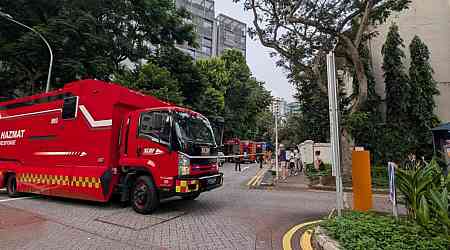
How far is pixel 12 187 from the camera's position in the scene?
33.7 ft

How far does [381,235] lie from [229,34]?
225ft

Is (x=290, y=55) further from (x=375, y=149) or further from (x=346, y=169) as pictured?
(x=375, y=149)

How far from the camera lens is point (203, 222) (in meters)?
6.45

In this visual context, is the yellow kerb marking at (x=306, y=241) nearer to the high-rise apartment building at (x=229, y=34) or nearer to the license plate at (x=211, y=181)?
the license plate at (x=211, y=181)

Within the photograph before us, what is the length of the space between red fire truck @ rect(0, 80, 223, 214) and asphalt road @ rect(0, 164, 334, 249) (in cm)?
50

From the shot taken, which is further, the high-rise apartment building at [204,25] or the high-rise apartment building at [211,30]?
the high-rise apartment building at [204,25]

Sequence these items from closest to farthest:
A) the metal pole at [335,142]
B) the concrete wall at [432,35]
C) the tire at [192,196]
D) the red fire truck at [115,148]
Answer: the metal pole at [335,142] → the red fire truck at [115,148] → the tire at [192,196] → the concrete wall at [432,35]

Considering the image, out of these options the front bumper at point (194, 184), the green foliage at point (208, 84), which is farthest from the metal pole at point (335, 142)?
the green foliage at point (208, 84)

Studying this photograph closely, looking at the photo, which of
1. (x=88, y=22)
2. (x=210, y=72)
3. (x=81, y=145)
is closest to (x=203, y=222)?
(x=81, y=145)

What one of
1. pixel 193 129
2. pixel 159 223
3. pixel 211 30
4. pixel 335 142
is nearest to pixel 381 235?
pixel 335 142

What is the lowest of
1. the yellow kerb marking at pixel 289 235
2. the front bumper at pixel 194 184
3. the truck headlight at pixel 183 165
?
the yellow kerb marking at pixel 289 235

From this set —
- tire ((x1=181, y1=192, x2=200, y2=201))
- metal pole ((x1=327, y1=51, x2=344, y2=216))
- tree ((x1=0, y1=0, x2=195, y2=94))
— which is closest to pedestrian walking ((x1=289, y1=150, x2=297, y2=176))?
tire ((x1=181, y1=192, x2=200, y2=201))

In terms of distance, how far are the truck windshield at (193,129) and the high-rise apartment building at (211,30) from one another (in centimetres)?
4922

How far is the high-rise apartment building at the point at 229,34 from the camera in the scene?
66.4 meters
